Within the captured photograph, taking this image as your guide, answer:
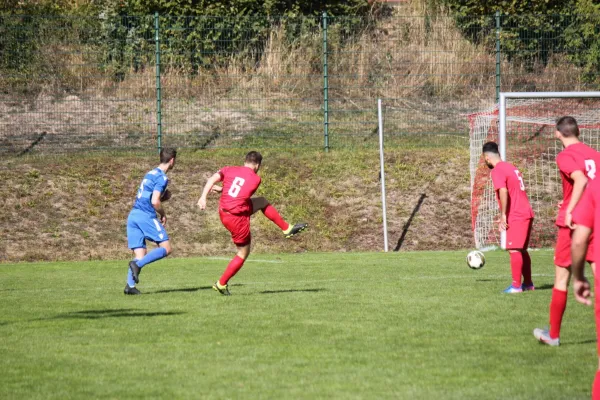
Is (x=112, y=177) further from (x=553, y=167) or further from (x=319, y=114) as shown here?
(x=553, y=167)

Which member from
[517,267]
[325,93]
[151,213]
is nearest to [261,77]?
[325,93]

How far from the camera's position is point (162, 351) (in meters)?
7.73

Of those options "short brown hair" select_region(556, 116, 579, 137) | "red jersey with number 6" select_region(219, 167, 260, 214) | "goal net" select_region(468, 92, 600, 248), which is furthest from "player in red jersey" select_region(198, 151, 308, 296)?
"goal net" select_region(468, 92, 600, 248)

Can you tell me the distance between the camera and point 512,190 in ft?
39.4

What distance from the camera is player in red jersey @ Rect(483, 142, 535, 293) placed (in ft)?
38.6

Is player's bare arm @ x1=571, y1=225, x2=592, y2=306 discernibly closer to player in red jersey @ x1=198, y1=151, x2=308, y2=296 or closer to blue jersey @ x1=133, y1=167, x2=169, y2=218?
player in red jersey @ x1=198, y1=151, x2=308, y2=296

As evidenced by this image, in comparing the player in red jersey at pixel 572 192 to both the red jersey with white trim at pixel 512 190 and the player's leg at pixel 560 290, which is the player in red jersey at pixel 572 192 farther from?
the red jersey with white trim at pixel 512 190

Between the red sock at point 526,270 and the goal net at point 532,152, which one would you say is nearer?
the red sock at point 526,270

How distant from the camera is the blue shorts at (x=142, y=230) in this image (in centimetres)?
1232

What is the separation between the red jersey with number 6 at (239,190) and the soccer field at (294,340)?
1.10m

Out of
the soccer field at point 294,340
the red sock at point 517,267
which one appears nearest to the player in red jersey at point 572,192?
the soccer field at point 294,340

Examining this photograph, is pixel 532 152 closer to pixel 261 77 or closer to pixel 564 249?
pixel 261 77

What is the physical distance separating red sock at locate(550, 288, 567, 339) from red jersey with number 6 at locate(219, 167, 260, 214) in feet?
15.7

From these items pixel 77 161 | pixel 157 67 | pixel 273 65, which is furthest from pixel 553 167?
pixel 77 161
